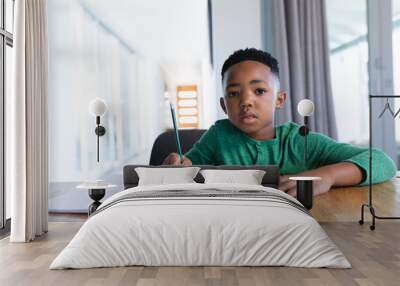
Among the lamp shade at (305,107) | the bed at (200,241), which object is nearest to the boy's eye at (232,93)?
the lamp shade at (305,107)

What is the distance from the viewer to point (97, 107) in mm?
5180

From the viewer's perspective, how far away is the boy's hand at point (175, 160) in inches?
200

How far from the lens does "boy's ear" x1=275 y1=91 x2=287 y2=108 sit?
505 cm

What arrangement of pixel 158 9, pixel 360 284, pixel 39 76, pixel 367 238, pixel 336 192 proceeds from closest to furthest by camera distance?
1. pixel 360 284
2. pixel 367 238
3. pixel 39 76
4. pixel 336 192
5. pixel 158 9

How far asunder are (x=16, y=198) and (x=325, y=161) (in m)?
2.84

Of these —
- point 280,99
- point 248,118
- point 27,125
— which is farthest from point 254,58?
point 27,125

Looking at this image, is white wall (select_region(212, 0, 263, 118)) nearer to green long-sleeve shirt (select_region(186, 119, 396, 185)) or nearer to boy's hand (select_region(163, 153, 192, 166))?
green long-sleeve shirt (select_region(186, 119, 396, 185))

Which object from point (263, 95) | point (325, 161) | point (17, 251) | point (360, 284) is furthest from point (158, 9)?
point (360, 284)

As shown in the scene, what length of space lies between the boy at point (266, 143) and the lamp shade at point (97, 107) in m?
0.84

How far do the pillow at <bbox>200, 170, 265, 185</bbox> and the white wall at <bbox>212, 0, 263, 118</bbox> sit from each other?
0.63m

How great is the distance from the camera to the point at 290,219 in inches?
131

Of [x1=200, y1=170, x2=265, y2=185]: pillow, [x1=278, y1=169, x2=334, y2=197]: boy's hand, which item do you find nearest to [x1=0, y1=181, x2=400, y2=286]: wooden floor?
[x1=278, y1=169, x2=334, y2=197]: boy's hand

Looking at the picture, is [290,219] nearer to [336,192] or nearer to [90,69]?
[336,192]

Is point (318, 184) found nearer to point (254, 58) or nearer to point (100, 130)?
point (254, 58)
